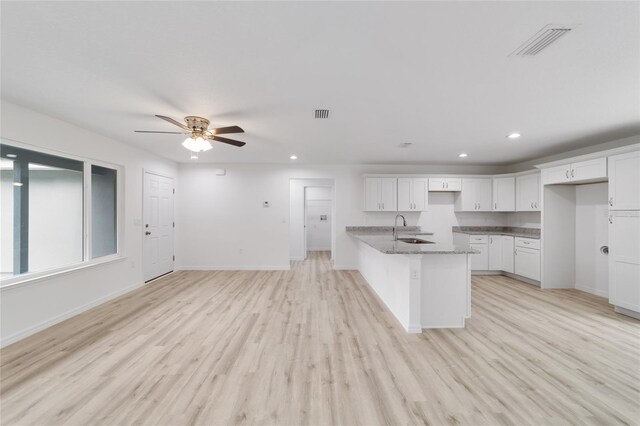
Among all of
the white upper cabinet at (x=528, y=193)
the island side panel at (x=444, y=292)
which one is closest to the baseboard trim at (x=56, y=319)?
the island side panel at (x=444, y=292)

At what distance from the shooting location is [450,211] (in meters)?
5.96

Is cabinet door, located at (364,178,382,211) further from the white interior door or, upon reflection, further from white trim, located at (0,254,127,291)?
white trim, located at (0,254,127,291)

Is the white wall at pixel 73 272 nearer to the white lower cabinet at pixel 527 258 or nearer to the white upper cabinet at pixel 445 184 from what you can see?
the white upper cabinet at pixel 445 184

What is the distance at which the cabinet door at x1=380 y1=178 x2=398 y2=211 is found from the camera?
5.67 m

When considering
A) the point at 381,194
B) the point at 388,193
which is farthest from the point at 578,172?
the point at 381,194

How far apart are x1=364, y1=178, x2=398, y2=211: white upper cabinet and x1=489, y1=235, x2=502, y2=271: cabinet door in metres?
2.27

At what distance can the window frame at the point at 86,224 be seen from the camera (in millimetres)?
2716

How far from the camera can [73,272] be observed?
3293mm

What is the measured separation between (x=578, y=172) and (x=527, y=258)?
1838 millimetres

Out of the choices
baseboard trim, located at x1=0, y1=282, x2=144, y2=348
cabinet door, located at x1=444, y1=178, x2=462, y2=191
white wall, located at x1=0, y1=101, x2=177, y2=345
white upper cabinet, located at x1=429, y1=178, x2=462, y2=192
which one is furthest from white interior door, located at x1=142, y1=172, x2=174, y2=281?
cabinet door, located at x1=444, y1=178, x2=462, y2=191

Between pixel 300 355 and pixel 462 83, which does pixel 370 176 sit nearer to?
pixel 462 83

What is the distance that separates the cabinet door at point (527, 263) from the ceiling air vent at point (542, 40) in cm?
435

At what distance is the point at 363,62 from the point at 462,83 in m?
1.01

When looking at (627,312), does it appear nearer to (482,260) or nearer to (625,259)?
(625,259)
